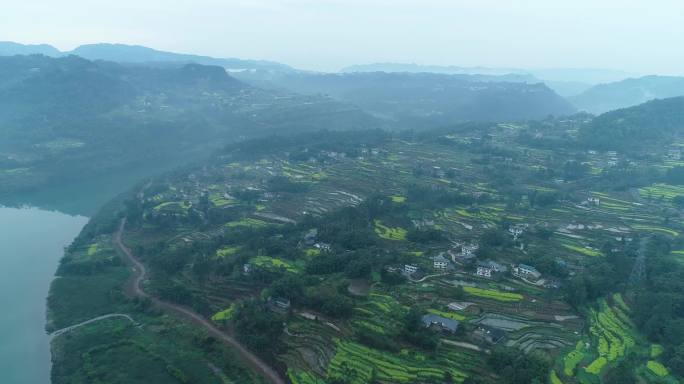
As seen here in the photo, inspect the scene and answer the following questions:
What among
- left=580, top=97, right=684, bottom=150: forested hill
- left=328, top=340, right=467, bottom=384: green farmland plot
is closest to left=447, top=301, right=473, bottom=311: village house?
left=328, top=340, right=467, bottom=384: green farmland plot

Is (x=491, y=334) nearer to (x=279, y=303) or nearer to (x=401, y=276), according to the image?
(x=401, y=276)

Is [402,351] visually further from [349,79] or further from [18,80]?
[349,79]

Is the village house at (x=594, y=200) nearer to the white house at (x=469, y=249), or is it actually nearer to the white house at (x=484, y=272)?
the white house at (x=469, y=249)

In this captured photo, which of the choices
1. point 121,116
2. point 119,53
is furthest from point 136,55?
point 121,116

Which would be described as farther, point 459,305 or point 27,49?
point 27,49

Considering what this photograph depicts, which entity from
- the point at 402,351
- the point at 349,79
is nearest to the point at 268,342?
the point at 402,351
